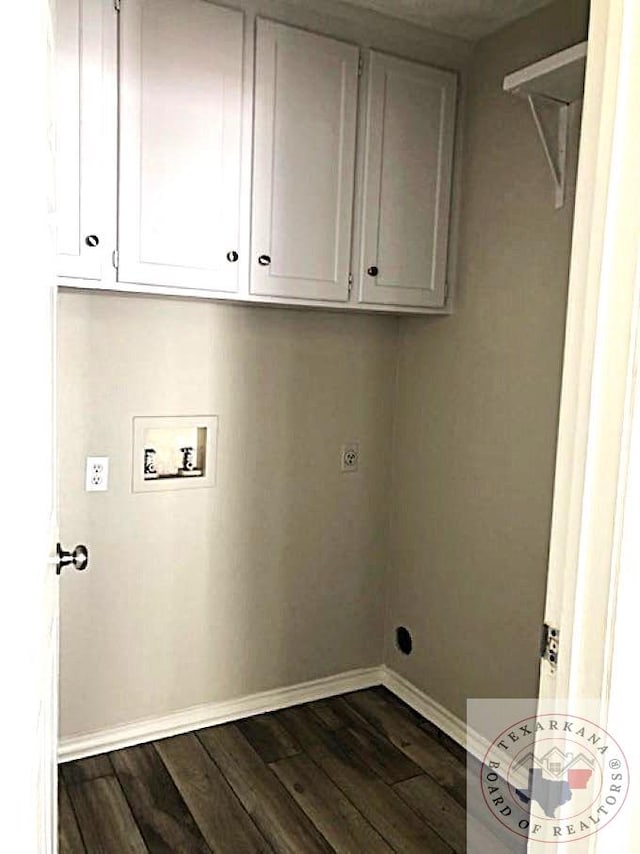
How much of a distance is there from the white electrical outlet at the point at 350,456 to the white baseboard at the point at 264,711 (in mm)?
868

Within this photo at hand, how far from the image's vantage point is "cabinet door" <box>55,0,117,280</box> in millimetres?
1916

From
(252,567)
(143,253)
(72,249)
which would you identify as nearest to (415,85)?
(143,253)

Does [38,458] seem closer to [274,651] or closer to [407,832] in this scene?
[407,832]

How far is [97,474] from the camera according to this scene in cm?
239

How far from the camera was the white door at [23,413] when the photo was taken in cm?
79

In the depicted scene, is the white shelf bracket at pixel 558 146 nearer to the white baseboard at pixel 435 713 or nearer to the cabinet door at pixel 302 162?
the cabinet door at pixel 302 162

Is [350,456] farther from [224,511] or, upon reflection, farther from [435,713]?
[435,713]

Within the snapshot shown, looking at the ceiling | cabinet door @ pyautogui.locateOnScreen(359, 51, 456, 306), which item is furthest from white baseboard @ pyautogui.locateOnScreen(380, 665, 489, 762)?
the ceiling

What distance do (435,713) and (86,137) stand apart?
7.61 feet

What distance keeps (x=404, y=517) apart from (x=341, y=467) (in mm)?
342

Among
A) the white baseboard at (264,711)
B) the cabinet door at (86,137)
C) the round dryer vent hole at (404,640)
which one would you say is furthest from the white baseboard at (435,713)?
Answer: the cabinet door at (86,137)

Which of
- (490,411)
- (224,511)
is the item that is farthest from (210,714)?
(490,411)

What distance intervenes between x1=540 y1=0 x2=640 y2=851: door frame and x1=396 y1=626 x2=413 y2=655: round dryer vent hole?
1775 millimetres

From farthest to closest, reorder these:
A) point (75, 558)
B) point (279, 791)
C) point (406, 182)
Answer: point (406, 182), point (279, 791), point (75, 558)
